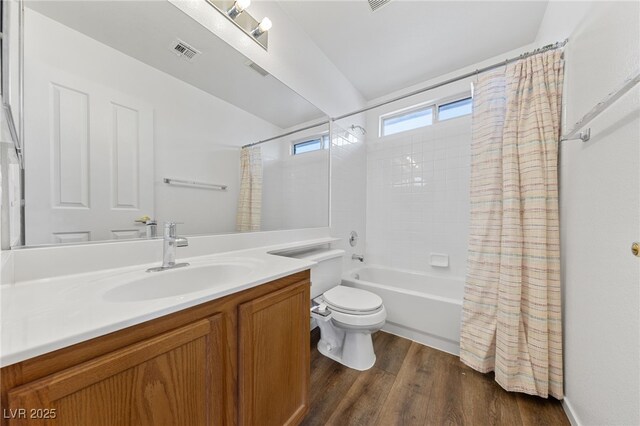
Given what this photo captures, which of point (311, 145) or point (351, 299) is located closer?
point (351, 299)

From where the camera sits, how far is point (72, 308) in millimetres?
562

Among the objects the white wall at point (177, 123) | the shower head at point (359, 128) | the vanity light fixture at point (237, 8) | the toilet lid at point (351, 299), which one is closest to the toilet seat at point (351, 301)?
the toilet lid at point (351, 299)

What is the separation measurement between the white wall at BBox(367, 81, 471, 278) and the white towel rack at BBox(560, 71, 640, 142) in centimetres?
121

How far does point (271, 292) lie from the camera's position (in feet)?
2.93

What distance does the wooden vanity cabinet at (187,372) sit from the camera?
436 millimetres

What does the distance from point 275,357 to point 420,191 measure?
2.23m

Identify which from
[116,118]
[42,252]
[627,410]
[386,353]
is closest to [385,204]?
[386,353]

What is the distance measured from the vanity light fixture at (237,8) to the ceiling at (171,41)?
0.19 m

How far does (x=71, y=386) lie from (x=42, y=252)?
60 cm

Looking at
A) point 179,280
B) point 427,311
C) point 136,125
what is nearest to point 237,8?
point 136,125

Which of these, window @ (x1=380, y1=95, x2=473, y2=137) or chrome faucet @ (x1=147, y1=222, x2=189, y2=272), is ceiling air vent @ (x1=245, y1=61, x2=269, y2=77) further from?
window @ (x1=380, y1=95, x2=473, y2=137)

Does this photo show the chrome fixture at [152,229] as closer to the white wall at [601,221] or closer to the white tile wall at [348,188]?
the white tile wall at [348,188]

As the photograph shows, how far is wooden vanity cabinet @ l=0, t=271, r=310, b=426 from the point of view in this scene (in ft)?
1.43

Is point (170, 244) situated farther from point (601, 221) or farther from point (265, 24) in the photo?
point (601, 221)
